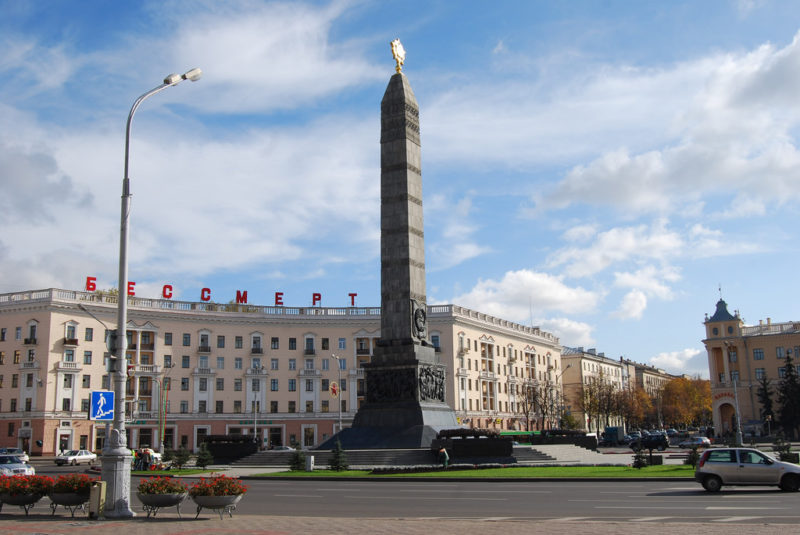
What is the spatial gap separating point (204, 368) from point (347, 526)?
6392 cm

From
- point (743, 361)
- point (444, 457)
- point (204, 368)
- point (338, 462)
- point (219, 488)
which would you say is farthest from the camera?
point (743, 361)

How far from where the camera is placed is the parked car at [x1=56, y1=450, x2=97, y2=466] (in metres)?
49.3

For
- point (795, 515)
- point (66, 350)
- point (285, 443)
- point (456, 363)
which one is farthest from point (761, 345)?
point (795, 515)

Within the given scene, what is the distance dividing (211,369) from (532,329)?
43874mm

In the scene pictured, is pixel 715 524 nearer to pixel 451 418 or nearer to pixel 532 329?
pixel 451 418

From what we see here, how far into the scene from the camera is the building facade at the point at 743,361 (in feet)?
290

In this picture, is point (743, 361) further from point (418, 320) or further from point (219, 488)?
point (219, 488)

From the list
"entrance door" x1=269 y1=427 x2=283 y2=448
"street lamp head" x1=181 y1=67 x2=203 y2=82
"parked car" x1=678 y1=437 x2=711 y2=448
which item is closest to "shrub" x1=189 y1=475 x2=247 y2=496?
"street lamp head" x1=181 y1=67 x2=203 y2=82

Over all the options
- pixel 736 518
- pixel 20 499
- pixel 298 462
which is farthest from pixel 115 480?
pixel 298 462

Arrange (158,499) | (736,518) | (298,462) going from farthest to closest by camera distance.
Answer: (298,462)
(158,499)
(736,518)

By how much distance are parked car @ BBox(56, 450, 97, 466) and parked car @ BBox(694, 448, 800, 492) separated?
137ft

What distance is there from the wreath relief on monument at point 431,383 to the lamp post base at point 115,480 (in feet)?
72.0

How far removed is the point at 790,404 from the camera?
253 ft

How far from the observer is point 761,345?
89.8 metres
